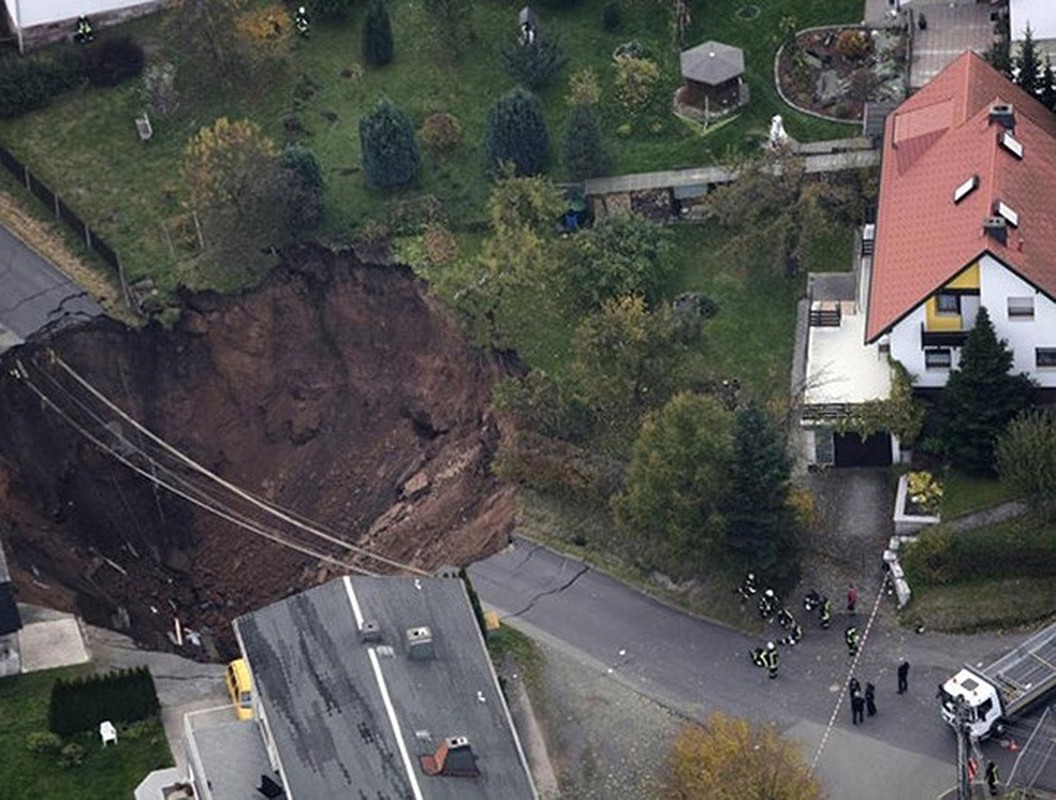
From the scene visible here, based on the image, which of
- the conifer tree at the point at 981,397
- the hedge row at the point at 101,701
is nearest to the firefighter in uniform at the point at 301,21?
the hedge row at the point at 101,701

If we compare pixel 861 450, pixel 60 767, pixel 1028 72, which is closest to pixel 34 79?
pixel 60 767

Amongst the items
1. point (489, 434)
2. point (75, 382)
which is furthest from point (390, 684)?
point (75, 382)

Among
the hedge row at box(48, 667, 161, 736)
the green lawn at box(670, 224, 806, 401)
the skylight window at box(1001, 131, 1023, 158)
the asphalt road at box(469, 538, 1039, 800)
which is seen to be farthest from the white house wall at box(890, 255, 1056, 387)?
the hedge row at box(48, 667, 161, 736)

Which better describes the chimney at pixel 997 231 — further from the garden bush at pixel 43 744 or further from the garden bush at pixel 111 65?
the garden bush at pixel 111 65

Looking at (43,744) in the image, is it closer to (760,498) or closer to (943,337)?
(760,498)

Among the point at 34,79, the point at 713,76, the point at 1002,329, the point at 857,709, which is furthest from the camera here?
the point at 34,79

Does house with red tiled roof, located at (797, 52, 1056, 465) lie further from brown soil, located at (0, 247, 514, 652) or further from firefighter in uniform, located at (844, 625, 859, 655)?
brown soil, located at (0, 247, 514, 652)
